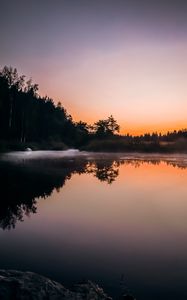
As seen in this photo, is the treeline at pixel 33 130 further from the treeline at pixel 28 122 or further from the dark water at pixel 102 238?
the dark water at pixel 102 238

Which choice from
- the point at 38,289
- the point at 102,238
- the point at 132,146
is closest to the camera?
the point at 38,289

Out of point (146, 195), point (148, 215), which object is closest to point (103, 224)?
point (148, 215)

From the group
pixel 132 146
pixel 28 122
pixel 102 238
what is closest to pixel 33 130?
pixel 28 122

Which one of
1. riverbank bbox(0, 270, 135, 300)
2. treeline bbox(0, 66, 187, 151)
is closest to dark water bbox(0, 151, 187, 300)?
riverbank bbox(0, 270, 135, 300)

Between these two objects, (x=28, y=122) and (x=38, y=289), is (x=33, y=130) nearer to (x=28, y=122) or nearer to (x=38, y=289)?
(x=28, y=122)

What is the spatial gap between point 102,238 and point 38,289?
3.31 meters

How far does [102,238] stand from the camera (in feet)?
25.7

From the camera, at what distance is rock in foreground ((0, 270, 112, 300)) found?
14.7 feet

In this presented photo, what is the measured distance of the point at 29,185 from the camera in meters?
16.2

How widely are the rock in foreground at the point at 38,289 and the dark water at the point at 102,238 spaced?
1.13ft

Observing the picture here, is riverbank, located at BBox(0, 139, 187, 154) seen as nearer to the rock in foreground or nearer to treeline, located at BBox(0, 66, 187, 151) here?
treeline, located at BBox(0, 66, 187, 151)

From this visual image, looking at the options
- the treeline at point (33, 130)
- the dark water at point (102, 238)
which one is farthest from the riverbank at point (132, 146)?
the dark water at point (102, 238)

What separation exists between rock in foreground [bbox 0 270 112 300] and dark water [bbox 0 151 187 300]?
0.35 meters

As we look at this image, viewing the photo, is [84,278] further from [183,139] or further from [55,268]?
[183,139]
